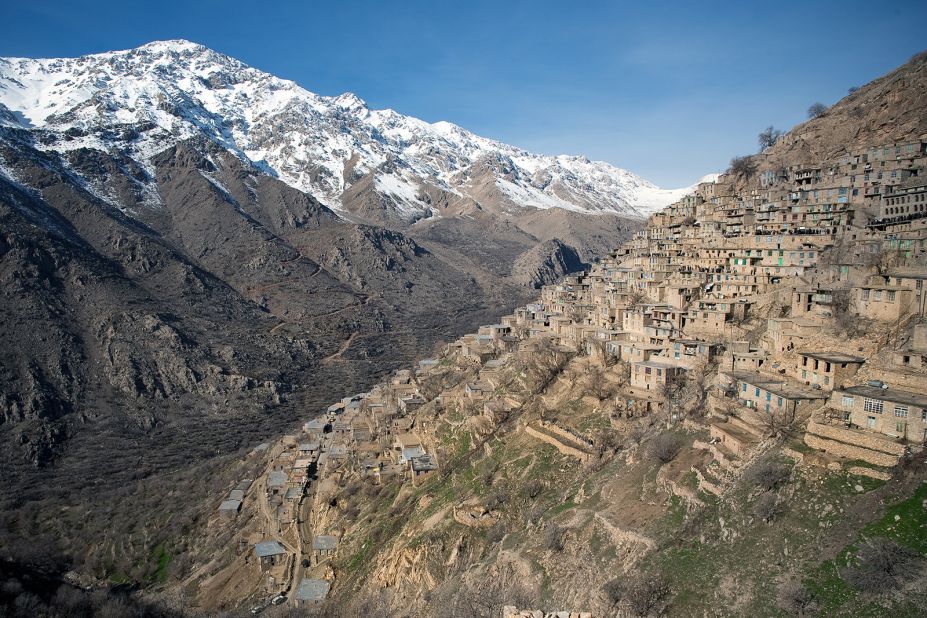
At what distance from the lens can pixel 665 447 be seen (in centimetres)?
2339

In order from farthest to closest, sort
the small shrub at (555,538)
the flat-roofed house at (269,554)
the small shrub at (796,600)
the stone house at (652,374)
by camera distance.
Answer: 1. the flat-roofed house at (269,554)
2. the stone house at (652,374)
3. the small shrub at (555,538)
4. the small shrub at (796,600)

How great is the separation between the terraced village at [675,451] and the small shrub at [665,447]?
96 mm

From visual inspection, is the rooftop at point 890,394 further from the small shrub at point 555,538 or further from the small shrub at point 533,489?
the small shrub at point 533,489

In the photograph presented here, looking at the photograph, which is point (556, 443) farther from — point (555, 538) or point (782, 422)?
point (782, 422)

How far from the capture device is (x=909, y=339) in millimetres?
21234

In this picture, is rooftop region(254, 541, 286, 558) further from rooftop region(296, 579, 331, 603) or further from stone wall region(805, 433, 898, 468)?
stone wall region(805, 433, 898, 468)

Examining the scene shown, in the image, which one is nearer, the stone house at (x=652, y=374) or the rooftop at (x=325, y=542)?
the stone house at (x=652, y=374)

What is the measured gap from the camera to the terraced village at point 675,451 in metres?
17.6

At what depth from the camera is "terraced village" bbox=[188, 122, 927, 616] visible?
692 inches

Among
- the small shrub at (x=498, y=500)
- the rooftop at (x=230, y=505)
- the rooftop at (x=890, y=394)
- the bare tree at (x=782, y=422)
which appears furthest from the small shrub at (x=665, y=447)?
the rooftop at (x=230, y=505)

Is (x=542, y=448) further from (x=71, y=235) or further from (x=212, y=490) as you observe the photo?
(x=71, y=235)

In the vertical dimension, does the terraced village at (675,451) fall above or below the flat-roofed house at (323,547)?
above

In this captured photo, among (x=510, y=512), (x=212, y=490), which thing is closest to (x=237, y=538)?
(x=212, y=490)

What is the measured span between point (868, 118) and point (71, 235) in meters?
103
